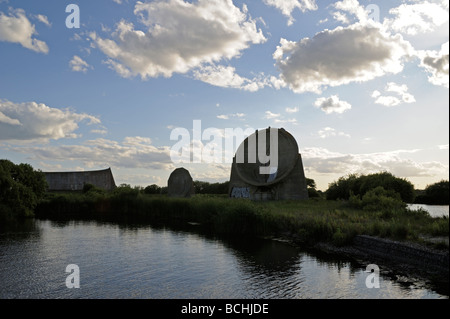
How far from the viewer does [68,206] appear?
36.5m

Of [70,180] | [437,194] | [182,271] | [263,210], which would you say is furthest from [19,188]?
[437,194]

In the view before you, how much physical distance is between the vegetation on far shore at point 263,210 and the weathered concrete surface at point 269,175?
2822 mm

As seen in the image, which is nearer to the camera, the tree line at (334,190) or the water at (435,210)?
the water at (435,210)

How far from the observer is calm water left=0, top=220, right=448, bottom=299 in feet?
29.7

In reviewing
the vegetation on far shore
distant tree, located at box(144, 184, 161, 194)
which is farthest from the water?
distant tree, located at box(144, 184, 161, 194)

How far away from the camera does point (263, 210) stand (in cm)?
2061

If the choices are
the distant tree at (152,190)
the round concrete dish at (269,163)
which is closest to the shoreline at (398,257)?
the round concrete dish at (269,163)

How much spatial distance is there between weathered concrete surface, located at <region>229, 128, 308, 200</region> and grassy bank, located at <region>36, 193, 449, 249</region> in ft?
21.7

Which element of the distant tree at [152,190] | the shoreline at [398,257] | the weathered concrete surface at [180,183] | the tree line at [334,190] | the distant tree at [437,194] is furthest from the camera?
the distant tree at [152,190]

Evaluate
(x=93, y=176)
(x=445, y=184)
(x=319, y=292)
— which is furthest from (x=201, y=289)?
(x=93, y=176)

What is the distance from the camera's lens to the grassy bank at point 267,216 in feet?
46.2

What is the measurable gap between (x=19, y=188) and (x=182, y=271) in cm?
2185

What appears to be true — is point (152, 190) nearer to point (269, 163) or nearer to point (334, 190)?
point (269, 163)

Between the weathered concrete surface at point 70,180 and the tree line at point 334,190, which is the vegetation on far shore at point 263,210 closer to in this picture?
the tree line at point 334,190
